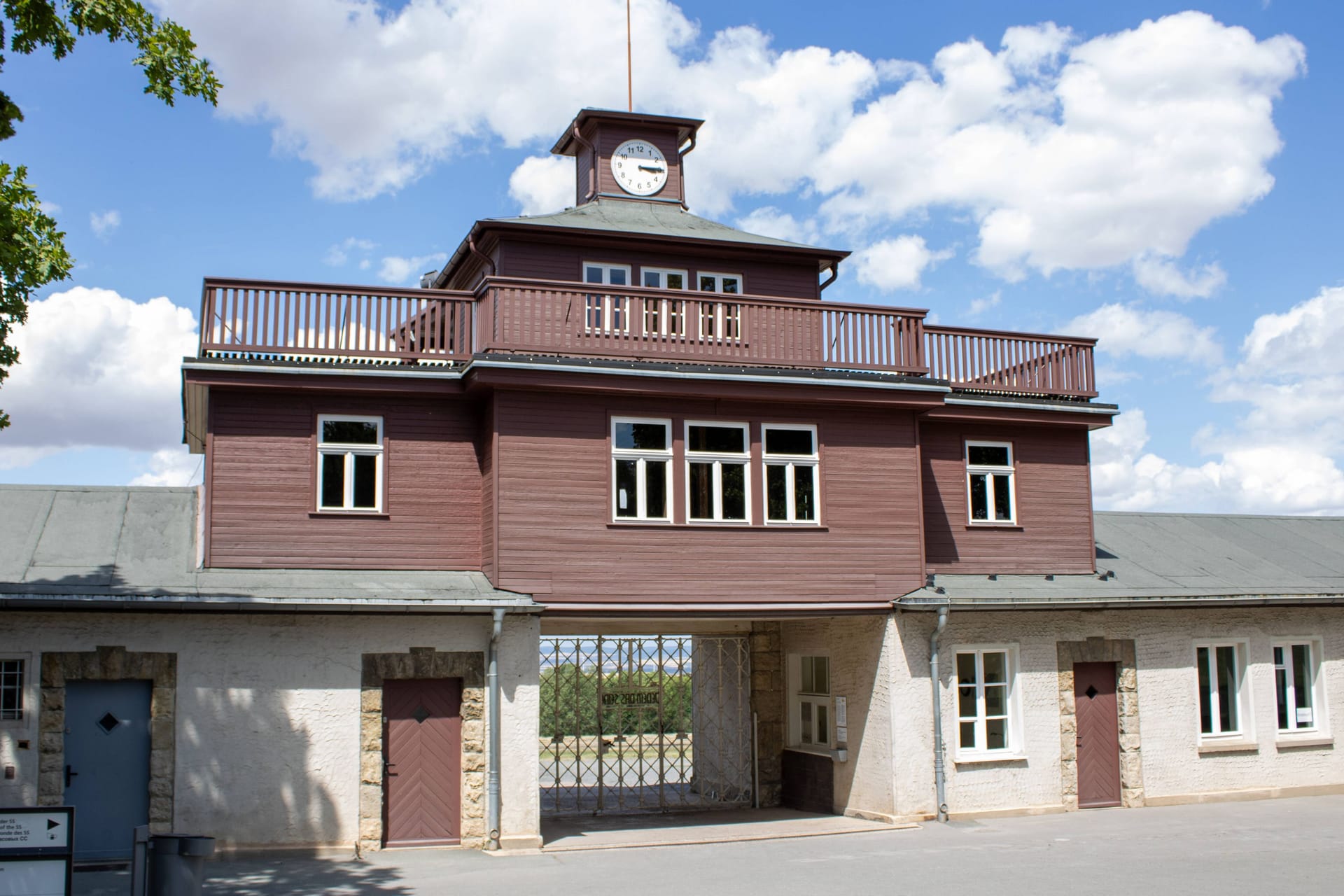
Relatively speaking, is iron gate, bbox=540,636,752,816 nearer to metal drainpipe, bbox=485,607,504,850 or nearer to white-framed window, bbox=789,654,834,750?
white-framed window, bbox=789,654,834,750

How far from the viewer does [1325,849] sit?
48.0 ft

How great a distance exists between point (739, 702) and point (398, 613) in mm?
7044

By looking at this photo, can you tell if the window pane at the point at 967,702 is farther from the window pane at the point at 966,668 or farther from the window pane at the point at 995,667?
the window pane at the point at 995,667

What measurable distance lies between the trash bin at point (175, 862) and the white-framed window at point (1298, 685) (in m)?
16.3

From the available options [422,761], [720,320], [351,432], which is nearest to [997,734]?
[720,320]

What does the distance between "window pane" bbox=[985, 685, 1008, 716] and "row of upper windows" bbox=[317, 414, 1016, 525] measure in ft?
12.0

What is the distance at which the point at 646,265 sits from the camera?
19453mm

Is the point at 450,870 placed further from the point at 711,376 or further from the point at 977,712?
the point at 977,712

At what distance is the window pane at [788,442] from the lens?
17281 millimetres

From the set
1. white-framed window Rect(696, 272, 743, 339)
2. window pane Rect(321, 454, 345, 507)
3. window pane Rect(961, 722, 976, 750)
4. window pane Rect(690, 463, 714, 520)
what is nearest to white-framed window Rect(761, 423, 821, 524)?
window pane Rect(690, 463, 714, 520)

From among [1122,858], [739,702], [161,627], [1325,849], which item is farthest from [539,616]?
[1325,849]

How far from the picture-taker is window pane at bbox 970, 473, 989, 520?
19375mm

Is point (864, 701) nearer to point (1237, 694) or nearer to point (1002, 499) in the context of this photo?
point (1002, 499)

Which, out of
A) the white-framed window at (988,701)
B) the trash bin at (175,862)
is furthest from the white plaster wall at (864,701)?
the trash bin at (175,862)
